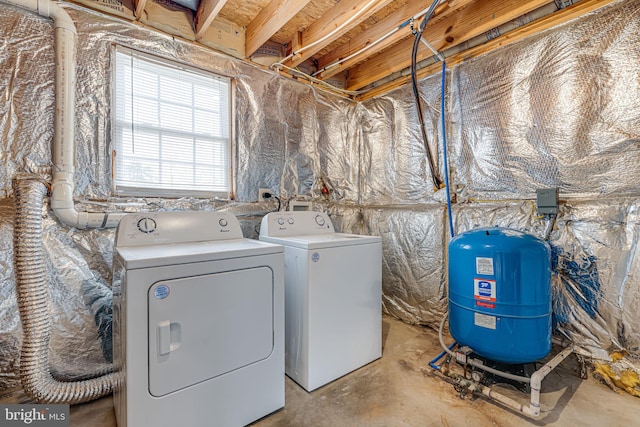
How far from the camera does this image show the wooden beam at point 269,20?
6.19 ft

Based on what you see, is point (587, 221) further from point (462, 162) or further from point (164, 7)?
point (164, 7)

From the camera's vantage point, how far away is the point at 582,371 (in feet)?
5.89

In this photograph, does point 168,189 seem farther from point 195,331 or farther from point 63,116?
point 195,331

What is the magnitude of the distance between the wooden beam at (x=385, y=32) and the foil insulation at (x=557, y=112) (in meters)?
0.50

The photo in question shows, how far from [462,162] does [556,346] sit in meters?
1.42

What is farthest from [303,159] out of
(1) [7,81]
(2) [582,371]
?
(2) [582,371]

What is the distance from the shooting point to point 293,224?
2.25 m

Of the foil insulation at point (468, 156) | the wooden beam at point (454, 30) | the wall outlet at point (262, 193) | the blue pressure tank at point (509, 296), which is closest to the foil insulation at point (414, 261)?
the foil insulation at point (468, 156)

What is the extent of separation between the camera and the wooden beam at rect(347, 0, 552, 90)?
1945 mm

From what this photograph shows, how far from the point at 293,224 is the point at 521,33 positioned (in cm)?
213

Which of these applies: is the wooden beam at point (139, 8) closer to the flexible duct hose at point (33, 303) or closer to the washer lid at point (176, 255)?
the flexible duct hose at point (33, 303)

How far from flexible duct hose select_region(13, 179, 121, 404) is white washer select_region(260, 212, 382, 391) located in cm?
95

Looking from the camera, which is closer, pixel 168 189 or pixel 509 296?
pixel 509 296

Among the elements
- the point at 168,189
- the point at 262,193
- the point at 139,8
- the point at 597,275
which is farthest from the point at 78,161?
the point at 597,275
